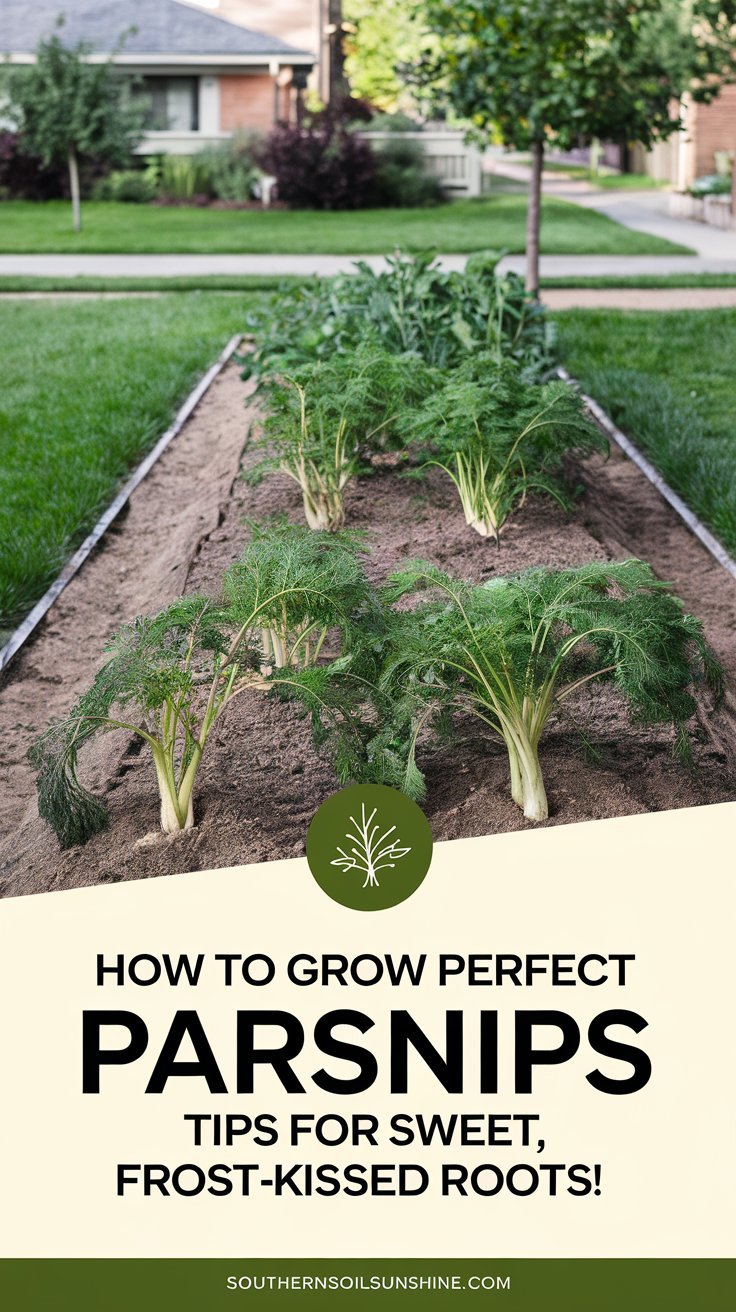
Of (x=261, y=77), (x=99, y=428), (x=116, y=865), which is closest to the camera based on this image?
(x=116, y=865)

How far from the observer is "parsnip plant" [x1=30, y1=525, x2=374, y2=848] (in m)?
3.21

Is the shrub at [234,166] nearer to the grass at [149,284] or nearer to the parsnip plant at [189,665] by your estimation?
the grass at [149,284]

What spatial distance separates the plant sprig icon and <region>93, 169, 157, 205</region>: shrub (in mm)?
26262

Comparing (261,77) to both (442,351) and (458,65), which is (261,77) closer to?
(458,65)

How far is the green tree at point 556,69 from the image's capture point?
10383mm

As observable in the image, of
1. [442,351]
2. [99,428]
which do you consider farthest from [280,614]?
[99,428]

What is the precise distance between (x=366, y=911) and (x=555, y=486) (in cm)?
340

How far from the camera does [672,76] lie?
35.7 ft

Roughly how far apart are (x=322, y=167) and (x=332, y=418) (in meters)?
21.9

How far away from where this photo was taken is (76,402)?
28.1 ft

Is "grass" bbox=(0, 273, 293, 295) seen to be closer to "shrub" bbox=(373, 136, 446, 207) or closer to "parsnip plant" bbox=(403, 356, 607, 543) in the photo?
"parsnip plant" bbox=(403, 356, 607, 543)

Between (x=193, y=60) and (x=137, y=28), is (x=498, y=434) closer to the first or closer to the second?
(x=137, y=28)

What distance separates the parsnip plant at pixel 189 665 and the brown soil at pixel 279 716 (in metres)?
0.12

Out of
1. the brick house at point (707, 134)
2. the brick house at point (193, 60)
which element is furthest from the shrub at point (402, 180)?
the brick house at point (707, 134)
